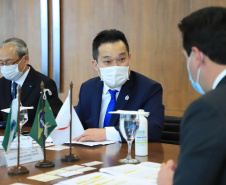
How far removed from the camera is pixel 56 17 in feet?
17.8

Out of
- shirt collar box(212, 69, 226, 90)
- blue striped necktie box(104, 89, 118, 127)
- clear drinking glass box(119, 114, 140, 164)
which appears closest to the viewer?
shirt collar box(212, 69, 226, 90)

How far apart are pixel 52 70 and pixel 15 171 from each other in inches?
158

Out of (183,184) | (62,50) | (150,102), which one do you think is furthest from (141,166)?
(62,50)

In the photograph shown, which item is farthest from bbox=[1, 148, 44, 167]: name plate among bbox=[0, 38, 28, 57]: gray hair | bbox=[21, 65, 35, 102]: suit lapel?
bbox=[0, 38, 28, 57]: gray hair

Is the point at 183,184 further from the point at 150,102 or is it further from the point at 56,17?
the point at 56,17

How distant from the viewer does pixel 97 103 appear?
10.2ft

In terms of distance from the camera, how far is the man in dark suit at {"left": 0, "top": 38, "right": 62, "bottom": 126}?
3.95 m

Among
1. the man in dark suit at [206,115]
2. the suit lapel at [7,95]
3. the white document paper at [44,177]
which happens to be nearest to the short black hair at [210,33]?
the man in dark suit at [206,115]

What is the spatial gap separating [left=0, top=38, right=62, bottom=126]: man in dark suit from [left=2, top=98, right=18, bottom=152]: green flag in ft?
7.12

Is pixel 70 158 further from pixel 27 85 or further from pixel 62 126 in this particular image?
pixel 27 85

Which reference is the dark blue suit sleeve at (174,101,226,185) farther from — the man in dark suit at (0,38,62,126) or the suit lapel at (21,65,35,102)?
the suit lapel at (21,65,35,102)

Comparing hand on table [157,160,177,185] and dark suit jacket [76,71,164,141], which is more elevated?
dark suit jacket [76,71,164,141]

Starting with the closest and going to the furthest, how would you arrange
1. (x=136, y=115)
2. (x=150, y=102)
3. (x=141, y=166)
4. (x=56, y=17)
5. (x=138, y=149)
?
1. (x=141, y=166)
2. (x=136, y=115)
3. (x=138, y=149)
4. (x=150, y=102)
5. (x=56, y=17)

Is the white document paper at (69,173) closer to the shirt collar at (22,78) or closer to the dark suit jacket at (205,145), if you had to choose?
the dark suit jacket at (205,145)
